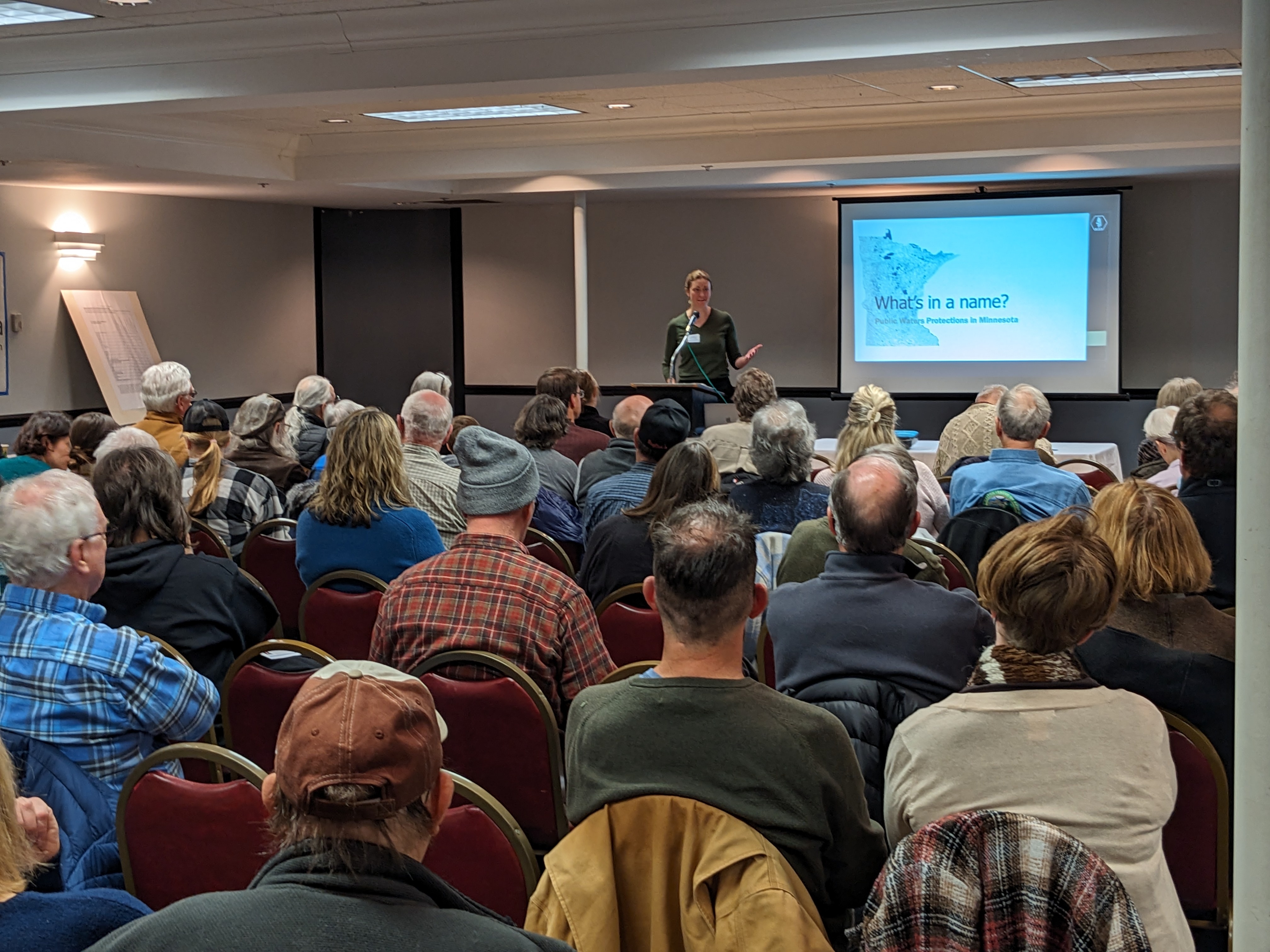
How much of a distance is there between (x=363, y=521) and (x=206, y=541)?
0.96 meters

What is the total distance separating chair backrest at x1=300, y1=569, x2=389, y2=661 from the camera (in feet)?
11.4

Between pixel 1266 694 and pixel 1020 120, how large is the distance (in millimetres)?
8281

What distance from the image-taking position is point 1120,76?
757cm

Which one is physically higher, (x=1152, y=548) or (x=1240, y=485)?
(x=1240, y=485)

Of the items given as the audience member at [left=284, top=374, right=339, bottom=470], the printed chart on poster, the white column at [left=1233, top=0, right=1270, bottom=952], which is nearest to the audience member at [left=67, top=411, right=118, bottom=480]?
the audience member at [left=284, top=374, right=339, bottom=470]

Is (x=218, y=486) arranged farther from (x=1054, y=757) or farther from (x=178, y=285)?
(x=178, y=285)

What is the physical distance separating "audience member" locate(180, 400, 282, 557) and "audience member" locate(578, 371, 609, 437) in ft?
9.38

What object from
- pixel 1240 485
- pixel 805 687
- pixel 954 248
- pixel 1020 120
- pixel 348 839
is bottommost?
pixel 805 687

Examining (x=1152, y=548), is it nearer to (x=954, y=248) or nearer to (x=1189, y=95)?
(x=1189, y=95)

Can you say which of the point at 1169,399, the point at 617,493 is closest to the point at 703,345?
the point at 1169,399

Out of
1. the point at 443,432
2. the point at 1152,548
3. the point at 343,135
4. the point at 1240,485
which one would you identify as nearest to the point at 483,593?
the point at 1152,548

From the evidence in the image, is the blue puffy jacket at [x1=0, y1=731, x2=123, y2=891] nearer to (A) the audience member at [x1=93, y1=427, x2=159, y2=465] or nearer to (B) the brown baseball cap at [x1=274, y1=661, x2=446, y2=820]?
(B) the brown baseball cap at [x1=274, y1=661, x2=446, y2=820]

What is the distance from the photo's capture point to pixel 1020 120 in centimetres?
904


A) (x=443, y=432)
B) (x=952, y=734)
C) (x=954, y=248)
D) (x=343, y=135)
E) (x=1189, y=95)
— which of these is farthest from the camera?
(x=954, y=248)
